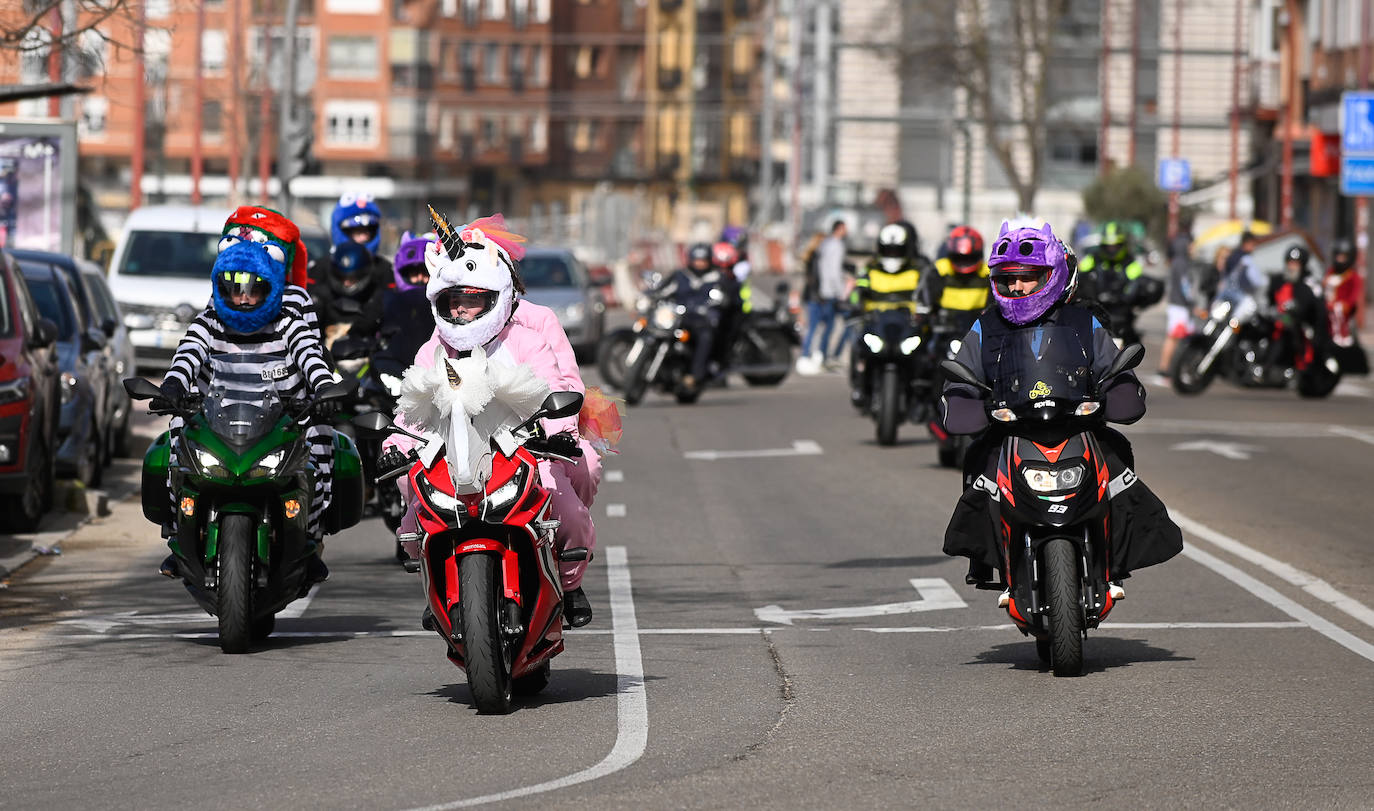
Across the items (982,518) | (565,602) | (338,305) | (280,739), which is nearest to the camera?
(280,739)

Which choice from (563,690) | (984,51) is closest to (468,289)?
(563,690)

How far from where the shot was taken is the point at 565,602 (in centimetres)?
948

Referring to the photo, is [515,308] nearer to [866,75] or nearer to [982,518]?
[982,518]

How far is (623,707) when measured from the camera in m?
9.31

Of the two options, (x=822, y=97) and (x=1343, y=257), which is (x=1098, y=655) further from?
(x=822, y=97)

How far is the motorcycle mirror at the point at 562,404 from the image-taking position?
8883mm

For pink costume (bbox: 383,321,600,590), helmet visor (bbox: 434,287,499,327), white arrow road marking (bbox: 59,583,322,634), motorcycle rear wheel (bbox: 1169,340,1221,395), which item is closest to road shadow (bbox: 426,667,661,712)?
pink costume (bbox: 383,321,600,590)

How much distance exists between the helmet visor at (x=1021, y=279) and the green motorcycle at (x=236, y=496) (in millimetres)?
2686

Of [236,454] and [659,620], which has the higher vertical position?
[236,454]

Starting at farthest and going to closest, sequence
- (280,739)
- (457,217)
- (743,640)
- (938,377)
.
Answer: (457,217), (938,377), (743,640), (280,739)

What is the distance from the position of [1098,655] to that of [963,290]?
33.0 feet

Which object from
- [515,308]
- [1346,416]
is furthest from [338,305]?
[1346,416]

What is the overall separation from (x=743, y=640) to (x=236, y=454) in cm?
234

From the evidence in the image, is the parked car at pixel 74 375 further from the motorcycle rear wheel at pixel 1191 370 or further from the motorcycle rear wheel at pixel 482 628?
the motorcycle rear wheel at pixel 1191 370
